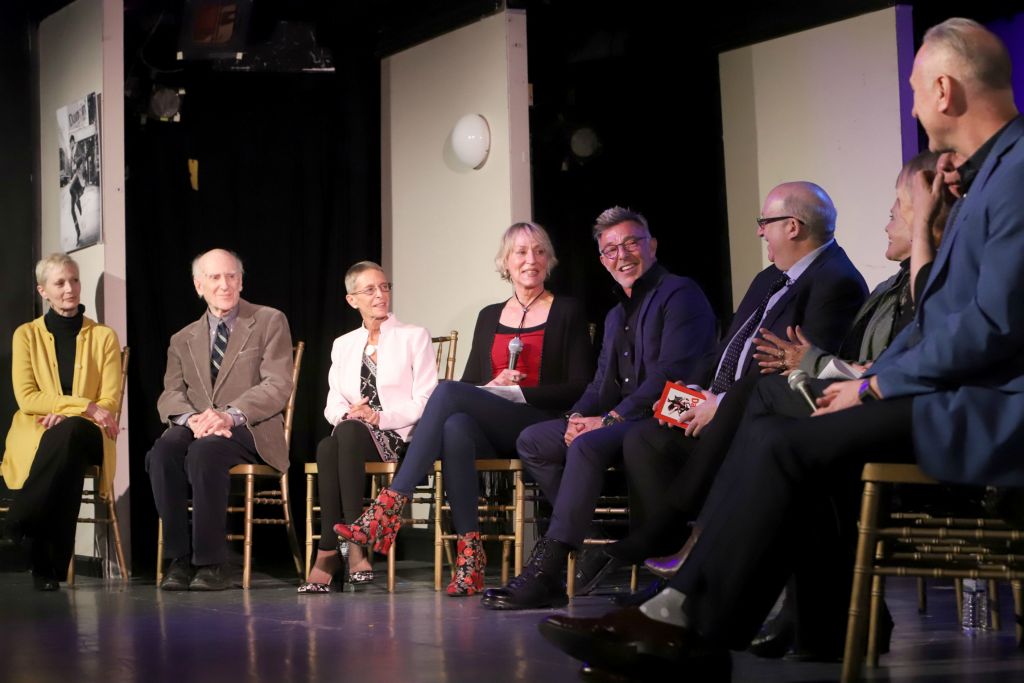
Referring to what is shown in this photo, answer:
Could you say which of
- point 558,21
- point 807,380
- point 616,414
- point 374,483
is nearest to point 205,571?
point 374,483

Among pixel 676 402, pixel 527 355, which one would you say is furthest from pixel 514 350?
pixel 676 402

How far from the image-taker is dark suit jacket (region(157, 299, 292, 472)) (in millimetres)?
4977

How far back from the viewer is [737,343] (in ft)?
11.6

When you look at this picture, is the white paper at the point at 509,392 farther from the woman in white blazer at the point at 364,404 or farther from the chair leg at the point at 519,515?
the woman in white blazer at the point at 364,404

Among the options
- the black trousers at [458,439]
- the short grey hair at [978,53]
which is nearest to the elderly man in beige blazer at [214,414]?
the black trousers at [458,439]

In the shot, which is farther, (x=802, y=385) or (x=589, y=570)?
(x=589, y=570)

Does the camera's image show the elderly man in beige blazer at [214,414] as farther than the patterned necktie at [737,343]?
Yes

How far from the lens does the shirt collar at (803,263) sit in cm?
339

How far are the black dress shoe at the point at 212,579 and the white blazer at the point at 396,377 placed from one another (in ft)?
2.24

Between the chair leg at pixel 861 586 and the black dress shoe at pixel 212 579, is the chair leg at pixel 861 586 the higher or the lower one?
the higher one

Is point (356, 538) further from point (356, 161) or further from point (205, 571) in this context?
point (356, 161)

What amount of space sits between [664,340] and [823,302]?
879 millimetres

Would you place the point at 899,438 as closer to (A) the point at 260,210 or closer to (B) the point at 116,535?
(B) the point at 116,535

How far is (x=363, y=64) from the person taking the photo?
20.8ft
